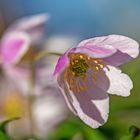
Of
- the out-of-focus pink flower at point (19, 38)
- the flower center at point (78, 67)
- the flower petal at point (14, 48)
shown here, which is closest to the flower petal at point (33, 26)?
the out-of-focus pink flower at point (19, 38)

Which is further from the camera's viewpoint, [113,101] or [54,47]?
[54,47]

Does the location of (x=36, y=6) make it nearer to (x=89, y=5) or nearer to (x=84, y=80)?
(x=89, y=5)

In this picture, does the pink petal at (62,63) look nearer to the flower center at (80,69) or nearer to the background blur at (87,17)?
the flower center at (80,69)

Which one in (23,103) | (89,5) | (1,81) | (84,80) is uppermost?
(84,80)

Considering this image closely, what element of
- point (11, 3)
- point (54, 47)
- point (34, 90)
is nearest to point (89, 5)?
point (11, 3)

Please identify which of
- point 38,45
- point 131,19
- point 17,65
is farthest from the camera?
point 131,19

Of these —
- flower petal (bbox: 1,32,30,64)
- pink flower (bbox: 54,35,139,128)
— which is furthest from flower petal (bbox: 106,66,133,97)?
flower petal (bbox: 1,32,30,64)

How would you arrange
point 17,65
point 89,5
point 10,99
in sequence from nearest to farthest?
point 17,65 → point 10,99 → point 89,5
